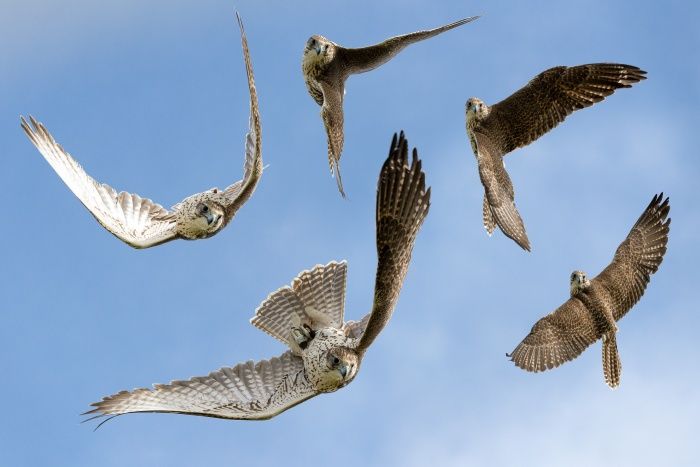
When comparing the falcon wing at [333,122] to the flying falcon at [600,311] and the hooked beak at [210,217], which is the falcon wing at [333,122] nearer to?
the hooked beak at [210,217]

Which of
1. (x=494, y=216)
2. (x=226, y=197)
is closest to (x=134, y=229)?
(x=226, y=197)

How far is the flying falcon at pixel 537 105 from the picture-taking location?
12.7 m

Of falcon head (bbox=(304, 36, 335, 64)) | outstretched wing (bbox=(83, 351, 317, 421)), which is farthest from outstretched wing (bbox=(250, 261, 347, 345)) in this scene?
falcon head (bbox=(304, 36, 335, 64))

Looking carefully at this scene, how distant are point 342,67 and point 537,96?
2070mm

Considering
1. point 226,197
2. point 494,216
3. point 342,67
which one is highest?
point 342,67

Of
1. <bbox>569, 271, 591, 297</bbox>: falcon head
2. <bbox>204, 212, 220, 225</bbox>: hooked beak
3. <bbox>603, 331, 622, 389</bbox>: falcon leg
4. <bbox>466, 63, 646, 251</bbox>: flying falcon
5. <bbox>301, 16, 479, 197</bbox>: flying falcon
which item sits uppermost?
<bbox>301, 16, 479, 197</bbox>: flying falcon

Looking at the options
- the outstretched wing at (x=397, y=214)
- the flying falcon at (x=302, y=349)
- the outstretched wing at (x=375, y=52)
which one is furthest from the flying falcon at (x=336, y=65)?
the outstretched wing at (x=397, y=214)

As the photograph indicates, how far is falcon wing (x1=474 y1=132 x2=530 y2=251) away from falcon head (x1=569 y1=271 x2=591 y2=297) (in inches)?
62.8

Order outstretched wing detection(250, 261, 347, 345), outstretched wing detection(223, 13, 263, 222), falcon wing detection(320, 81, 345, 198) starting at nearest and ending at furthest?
outstretched wing detection(223, 13, 263, 222) < outstretched wing detection(250, 261, 347, 345) < falcon wing detection(320, 81, 345, 198)

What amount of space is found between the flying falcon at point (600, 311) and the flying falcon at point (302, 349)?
2.13 metres

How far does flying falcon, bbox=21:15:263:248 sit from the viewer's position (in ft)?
41.2

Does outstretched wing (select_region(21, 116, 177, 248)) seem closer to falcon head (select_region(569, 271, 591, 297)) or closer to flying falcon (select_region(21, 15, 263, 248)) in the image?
flying falcon (select_region(21, 15, 263, 248))

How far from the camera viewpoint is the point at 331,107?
1266cm

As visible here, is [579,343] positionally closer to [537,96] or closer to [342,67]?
[537,96]
